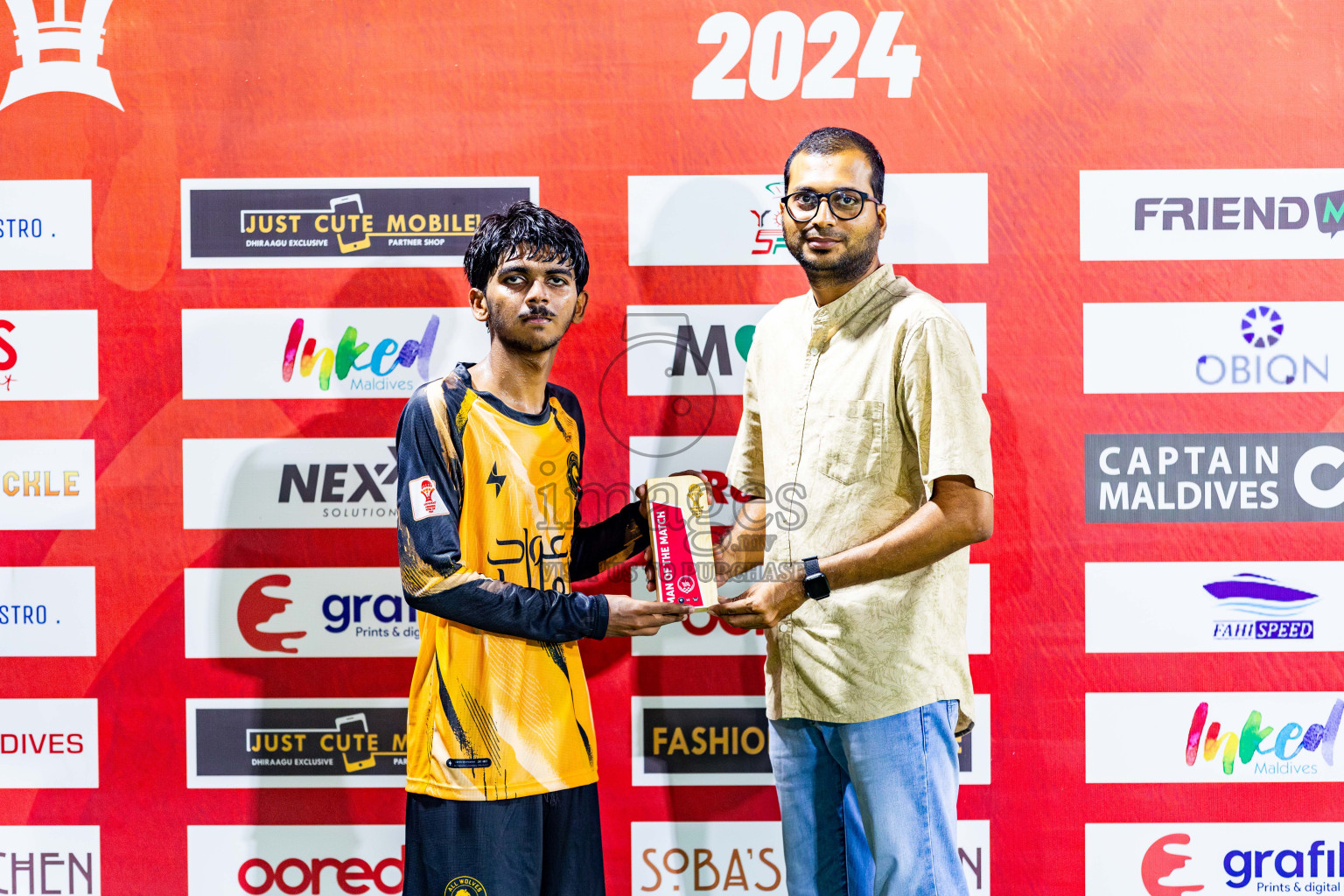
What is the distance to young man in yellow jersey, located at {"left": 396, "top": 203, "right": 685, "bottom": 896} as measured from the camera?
63.3 inches

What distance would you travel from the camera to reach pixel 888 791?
1550 mm

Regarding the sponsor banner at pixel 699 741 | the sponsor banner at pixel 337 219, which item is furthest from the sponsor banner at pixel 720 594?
the sponsor banner at pixel 337 219

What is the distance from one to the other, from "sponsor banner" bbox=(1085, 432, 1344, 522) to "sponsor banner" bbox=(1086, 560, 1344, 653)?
0.39 feet

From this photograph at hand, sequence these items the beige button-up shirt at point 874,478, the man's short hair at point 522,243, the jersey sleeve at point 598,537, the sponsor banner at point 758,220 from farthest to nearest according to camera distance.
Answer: the sponsor banner at point 758,220
the jersey sleeve at point 598,537
the man's short hair at point 522,243
the beige button-up shirt at point 874,478

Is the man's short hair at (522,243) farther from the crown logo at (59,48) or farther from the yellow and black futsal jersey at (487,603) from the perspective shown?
the crown logo at (59,48)

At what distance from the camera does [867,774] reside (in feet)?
5.14

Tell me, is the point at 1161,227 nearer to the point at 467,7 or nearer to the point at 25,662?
the point at 467,7

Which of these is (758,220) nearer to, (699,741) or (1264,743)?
(699,741)

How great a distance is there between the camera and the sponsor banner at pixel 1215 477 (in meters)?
2.13

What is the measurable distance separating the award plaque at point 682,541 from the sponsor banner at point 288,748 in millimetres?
971

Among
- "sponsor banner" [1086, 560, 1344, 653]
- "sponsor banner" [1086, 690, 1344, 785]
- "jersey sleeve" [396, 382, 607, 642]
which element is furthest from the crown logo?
"sponsor banner" [1086, 690, 1344, 785]

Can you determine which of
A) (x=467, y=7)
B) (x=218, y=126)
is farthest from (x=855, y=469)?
(x=218, y=126)

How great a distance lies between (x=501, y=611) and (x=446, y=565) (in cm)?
13

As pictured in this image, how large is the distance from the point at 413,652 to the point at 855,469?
3.95ft
